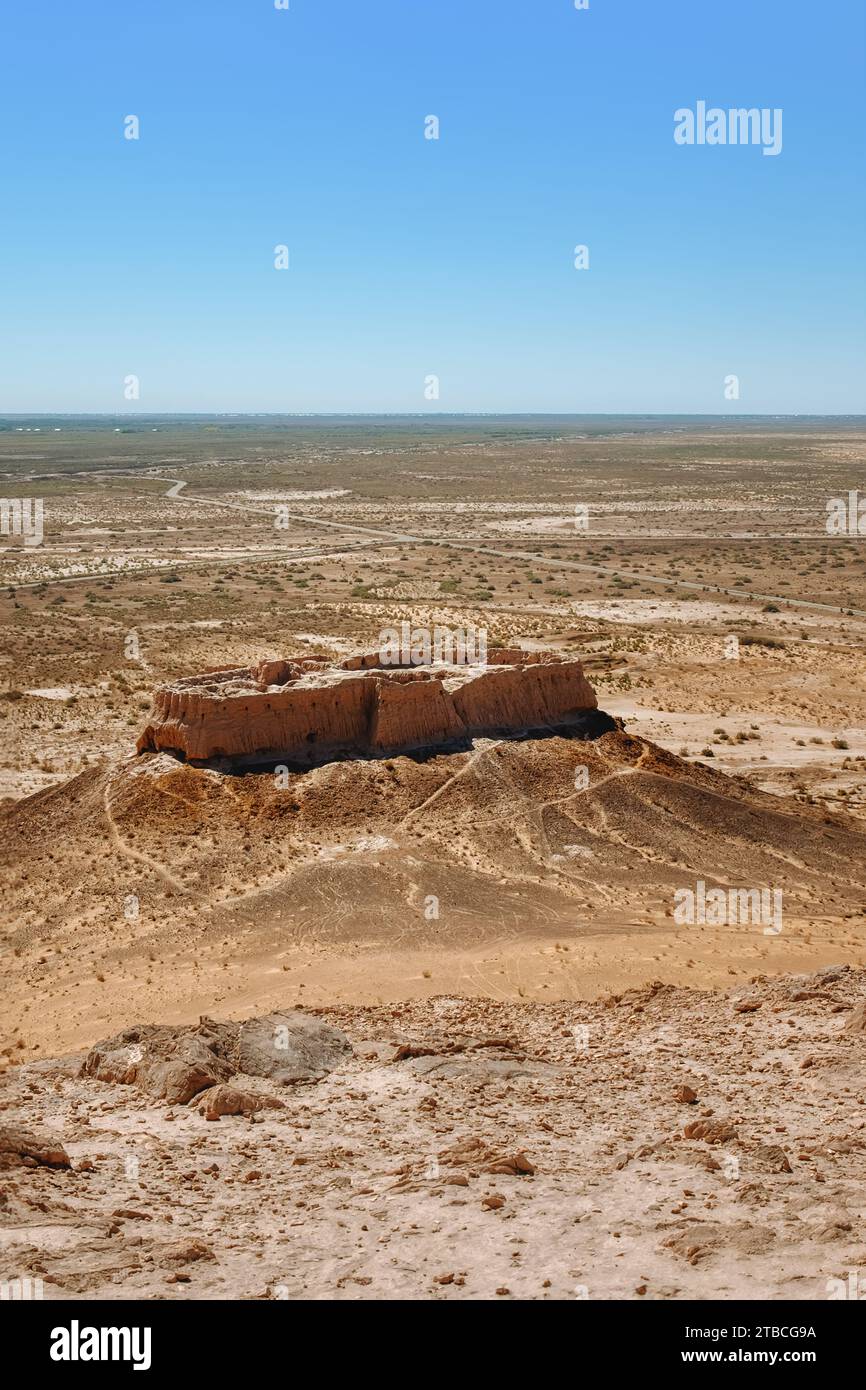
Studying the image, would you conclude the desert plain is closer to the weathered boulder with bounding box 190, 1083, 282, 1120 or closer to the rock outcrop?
the weathered boulder with bounding box 190, 1083, 282, 1120

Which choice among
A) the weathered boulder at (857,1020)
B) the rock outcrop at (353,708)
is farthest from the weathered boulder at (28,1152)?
the rock outcrop at (353,708)

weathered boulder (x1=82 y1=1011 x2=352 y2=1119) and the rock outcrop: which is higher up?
the rock outcrop

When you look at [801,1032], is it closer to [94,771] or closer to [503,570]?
[94,771]

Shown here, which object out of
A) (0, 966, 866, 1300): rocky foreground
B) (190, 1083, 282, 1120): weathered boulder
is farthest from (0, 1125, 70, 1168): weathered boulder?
(190, 1083, 282, 1120): weathered boulder

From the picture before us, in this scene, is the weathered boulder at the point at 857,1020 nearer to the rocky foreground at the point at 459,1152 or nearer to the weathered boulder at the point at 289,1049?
the rocky foreground at the point at 459,1152

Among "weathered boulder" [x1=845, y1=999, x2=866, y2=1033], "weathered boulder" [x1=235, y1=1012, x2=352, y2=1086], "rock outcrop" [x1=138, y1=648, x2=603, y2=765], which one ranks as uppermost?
"rock outcrop" [x1=138, y1=648, x2=603, y2=765]

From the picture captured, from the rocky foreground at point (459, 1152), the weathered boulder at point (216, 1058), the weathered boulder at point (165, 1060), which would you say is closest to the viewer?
the rocky foreground at point (459, 1152)
